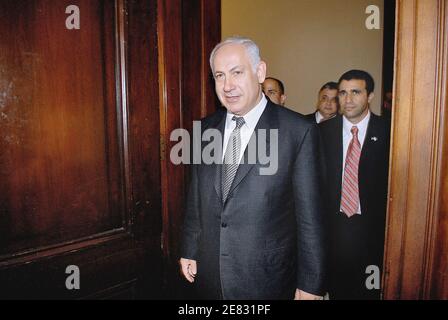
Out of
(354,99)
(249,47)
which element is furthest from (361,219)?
(249,47)

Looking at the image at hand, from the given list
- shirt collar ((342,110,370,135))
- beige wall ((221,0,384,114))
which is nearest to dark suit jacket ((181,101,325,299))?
shirt collar ((342,110,370,135))

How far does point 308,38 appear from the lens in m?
3.64

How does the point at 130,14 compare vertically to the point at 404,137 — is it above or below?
above

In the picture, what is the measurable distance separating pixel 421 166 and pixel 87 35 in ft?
4.55

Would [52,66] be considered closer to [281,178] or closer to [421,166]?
[281,178]

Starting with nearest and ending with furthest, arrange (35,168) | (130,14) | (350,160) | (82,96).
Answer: (35,168) < (82,96) < (130,14) < (350,160)

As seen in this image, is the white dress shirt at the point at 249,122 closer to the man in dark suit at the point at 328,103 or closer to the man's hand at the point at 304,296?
the man's hand at the point at 304,296

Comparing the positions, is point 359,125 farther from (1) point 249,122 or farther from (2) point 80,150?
(2) point 80,150

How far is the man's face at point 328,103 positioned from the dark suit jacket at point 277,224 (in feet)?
5.88

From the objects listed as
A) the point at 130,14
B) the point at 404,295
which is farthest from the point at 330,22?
the point at 404,295

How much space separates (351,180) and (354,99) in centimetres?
65

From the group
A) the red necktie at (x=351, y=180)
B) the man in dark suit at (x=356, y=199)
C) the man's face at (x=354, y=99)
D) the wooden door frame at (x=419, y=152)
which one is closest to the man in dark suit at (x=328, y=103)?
the man's face at (x=354, y=99)

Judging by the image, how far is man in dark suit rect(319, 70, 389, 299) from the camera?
2.19m

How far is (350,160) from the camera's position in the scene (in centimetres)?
225
